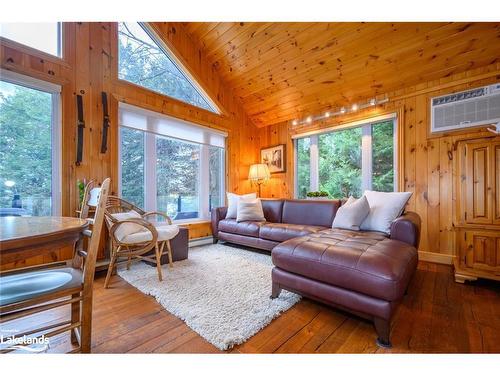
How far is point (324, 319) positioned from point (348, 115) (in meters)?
3.08

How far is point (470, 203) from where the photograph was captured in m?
2.10

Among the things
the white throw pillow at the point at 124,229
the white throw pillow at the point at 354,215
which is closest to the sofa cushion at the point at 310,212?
the white throw pillow at the point at 354,215

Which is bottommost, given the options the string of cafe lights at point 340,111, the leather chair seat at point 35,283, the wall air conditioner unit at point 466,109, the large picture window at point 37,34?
the leather chair seat at point 35,283

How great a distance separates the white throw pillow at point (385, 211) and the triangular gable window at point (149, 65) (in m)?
3.13

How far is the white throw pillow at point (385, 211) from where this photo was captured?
7.41 ft

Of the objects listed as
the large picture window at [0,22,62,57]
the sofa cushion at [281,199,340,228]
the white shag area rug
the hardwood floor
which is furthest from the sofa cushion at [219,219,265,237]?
the large picture window at [0,22,62,57]

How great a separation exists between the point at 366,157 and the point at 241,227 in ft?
7.21

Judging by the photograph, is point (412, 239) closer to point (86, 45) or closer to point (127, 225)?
point (127, 225)

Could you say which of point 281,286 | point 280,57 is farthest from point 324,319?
point 280,57

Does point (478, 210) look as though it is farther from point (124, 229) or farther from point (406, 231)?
point (124, 229)

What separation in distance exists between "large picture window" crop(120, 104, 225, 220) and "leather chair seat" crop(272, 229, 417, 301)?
2253 mm

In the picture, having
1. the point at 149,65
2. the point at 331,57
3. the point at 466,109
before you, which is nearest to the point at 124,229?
the point at 149,65

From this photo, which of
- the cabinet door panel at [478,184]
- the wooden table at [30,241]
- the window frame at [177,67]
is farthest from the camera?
the window frame at [177,67]

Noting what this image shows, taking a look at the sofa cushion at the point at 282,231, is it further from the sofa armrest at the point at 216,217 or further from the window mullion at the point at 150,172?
the window mullion at the point at 150,172
